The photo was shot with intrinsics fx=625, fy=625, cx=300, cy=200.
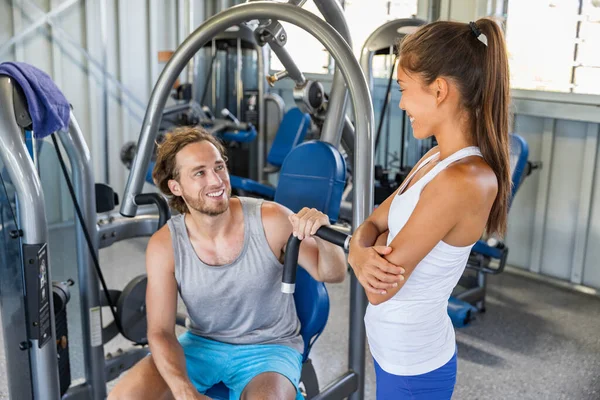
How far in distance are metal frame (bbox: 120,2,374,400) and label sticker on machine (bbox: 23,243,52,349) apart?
43 centimetres

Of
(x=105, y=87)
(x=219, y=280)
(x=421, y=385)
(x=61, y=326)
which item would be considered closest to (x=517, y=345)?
(x=219, y=280)

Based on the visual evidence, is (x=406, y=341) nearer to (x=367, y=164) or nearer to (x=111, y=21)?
(x=367, y=164)

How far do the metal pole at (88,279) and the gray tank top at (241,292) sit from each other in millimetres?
484

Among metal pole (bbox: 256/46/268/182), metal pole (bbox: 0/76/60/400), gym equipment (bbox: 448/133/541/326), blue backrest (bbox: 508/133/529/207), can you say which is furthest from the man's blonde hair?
metal pole (bbox: 256/46/268/182)

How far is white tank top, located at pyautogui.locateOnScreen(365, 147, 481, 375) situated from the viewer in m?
1.21

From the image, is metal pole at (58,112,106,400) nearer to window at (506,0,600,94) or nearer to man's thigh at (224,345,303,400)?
man's thigh at (224,345,303,400)

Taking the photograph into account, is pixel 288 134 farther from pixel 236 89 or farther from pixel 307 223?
pixel 307 223

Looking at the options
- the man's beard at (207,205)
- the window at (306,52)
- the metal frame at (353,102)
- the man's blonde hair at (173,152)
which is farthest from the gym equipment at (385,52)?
the window at (306,52)

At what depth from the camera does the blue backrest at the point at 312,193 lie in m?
1.93

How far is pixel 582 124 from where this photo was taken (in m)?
3.83

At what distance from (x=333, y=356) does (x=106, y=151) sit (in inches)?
133

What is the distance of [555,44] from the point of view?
4039 millimetres

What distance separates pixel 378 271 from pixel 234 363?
0.77 m

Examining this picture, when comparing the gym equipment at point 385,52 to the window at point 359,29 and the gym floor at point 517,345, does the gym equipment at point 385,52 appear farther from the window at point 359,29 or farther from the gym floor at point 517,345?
the window at point 359,29
